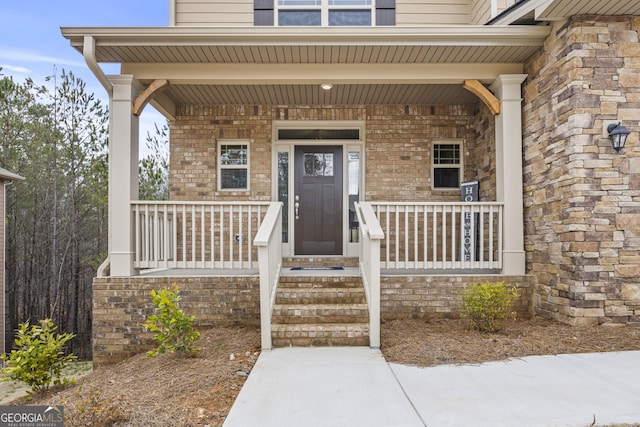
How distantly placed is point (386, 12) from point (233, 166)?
3.45 meters

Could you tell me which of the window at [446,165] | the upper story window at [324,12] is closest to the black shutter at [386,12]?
the upper story window at [324,12]

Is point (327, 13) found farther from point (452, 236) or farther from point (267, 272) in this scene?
point (267, 272)

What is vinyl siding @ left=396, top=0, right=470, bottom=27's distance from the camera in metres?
6.64

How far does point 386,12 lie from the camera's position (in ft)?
21.7

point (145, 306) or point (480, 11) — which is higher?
point (480, 11)

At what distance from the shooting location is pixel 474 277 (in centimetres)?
514

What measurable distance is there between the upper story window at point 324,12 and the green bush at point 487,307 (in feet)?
14.5

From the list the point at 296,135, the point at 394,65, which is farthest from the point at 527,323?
the point at 296,135

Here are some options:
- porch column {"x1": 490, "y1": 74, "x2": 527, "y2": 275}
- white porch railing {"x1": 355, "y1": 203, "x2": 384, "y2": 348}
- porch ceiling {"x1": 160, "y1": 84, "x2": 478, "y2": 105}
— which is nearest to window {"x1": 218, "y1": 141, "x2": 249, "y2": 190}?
porch ceiling {"x1": 160, "y1": 84, "x2": 478, "y2": 105}

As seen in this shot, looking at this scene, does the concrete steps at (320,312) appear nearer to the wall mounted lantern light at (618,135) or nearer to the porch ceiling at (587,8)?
the wall mounted lantern light at (618,135)

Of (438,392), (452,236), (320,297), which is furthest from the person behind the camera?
(452,236)

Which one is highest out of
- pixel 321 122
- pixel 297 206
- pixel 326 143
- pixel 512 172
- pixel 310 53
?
pixel 310 53

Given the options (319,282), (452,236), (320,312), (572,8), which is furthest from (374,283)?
(572,8)

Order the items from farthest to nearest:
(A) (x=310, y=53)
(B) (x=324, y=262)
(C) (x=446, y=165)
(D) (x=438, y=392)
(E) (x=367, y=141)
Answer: (C) (x=446, y=165) < (E) (x=367, y=141) < (B) (x=324, y=262) < (A) (x=310, y=53) < (D) (x=438, y=392)
